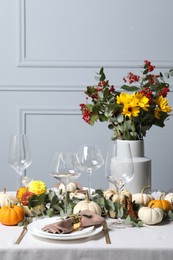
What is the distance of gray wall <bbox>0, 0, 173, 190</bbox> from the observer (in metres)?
3.50

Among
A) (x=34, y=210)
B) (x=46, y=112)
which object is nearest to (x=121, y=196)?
(x=34, y=210)

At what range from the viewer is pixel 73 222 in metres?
1.46

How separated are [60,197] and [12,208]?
0.25m

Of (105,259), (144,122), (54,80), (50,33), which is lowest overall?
(105,259)

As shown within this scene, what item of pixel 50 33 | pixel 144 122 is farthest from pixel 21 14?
pixel 144 122

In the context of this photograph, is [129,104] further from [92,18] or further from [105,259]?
[92,18]

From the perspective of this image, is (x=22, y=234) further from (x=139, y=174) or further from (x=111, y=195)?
(x=139, y=174)

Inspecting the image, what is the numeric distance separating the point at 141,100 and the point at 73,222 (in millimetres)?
526

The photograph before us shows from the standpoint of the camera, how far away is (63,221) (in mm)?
1427

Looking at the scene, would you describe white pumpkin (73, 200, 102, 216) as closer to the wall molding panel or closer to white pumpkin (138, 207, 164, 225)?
white pumpkin (138, 207, 164, 225)

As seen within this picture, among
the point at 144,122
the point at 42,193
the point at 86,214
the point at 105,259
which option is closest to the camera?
the point at 105,259

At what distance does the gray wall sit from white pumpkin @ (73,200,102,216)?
193cm

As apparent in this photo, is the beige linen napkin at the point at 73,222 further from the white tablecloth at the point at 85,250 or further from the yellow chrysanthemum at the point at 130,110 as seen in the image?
the yellow chrysanthemum at the point at 130,110

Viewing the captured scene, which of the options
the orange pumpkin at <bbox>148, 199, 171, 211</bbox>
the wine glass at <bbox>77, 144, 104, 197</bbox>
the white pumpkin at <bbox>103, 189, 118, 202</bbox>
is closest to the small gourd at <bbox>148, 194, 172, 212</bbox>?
the orange pumpkin at <bbox>148, 199, 171, 211</bbox>
